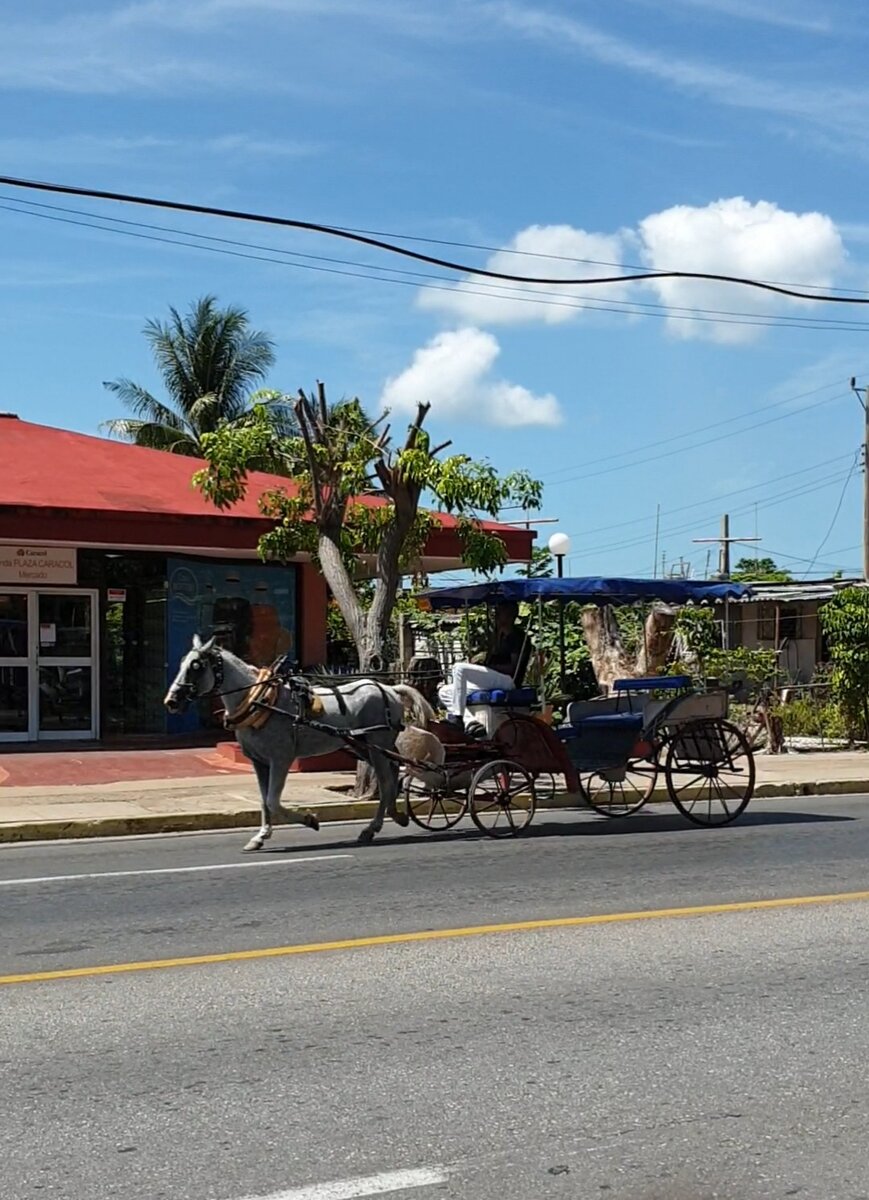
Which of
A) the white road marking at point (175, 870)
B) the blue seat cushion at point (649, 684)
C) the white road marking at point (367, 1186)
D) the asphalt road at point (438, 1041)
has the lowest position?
the white road marking at point (367, 1186)

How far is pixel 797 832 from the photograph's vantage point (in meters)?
13.1

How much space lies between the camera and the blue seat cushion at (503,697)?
13.4 m

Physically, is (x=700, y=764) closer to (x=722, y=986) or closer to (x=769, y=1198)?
(x=722, y=986)

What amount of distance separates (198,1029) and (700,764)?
843cm

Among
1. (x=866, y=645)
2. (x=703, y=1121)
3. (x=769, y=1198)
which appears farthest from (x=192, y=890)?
(x=866, y=645)

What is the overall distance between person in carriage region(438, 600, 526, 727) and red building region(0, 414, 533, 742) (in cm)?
560

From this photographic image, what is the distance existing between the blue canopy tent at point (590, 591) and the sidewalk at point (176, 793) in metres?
2.52

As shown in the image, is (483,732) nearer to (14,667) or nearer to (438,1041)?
(438,1041)

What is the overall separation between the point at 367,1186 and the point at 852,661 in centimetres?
1897

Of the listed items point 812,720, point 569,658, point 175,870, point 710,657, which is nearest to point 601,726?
point 175,870

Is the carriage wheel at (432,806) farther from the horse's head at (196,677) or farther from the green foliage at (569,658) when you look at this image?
the green foliage at (569,658)

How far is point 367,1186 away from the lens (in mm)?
4625

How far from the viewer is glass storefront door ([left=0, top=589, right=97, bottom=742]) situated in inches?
826

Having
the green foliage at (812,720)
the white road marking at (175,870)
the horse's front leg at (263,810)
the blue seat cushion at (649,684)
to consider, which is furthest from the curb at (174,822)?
the green foliage at (812,720)
